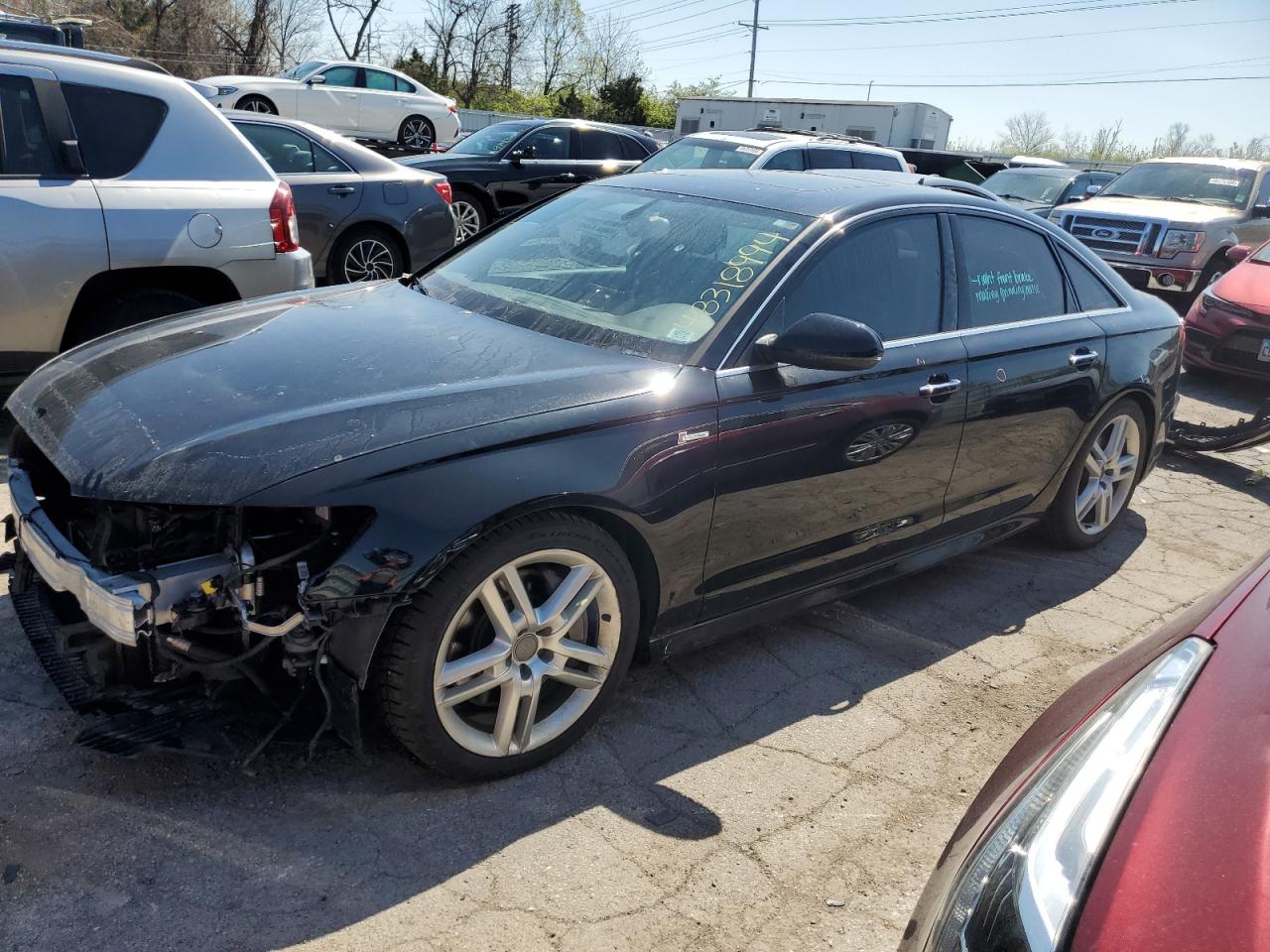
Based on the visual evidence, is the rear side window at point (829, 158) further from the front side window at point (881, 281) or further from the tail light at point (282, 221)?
the front side window at point (881, 281)

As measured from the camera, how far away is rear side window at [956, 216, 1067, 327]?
13.1 feet

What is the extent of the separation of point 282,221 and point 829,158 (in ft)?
24.0

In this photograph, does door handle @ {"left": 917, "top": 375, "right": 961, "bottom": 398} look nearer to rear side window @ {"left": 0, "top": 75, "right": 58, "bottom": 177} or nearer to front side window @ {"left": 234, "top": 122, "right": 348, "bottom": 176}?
rear side window @ {"left": 0, "top": 75, "right": 58, "bottom": 177}

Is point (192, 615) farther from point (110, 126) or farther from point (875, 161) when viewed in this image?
point (875, 161)

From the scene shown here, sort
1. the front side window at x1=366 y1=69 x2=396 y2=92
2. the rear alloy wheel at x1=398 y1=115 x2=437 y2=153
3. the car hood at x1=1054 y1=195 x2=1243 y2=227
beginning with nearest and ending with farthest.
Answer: the car hood at x1=1054 y1=195 x2=1243 y2=227 → the front side window at x1=366 y1=69 x2=396 y2=92 → the rear alloy wheel at x1=398 y1=115 x2=437 y2=153

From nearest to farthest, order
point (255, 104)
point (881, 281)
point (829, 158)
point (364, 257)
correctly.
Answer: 1. point (881, 281)
2. point (364, 257)
3. point (829, 158)
4. point (255, 104)

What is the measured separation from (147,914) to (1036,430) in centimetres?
353

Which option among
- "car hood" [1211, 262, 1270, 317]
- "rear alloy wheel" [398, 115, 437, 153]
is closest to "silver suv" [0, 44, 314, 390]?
"car hood" [1211, 262, 1270, 317]

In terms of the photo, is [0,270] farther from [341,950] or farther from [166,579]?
[341,950]

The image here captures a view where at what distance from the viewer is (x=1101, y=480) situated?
4844mm

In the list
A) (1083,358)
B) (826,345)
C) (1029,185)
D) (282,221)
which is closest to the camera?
(826,345)

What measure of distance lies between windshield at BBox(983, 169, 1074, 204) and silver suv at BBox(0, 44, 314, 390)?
41.5ft

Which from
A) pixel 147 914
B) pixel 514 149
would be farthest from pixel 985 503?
pixel 514 149

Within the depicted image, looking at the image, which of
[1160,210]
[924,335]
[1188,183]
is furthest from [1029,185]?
[924,335]
